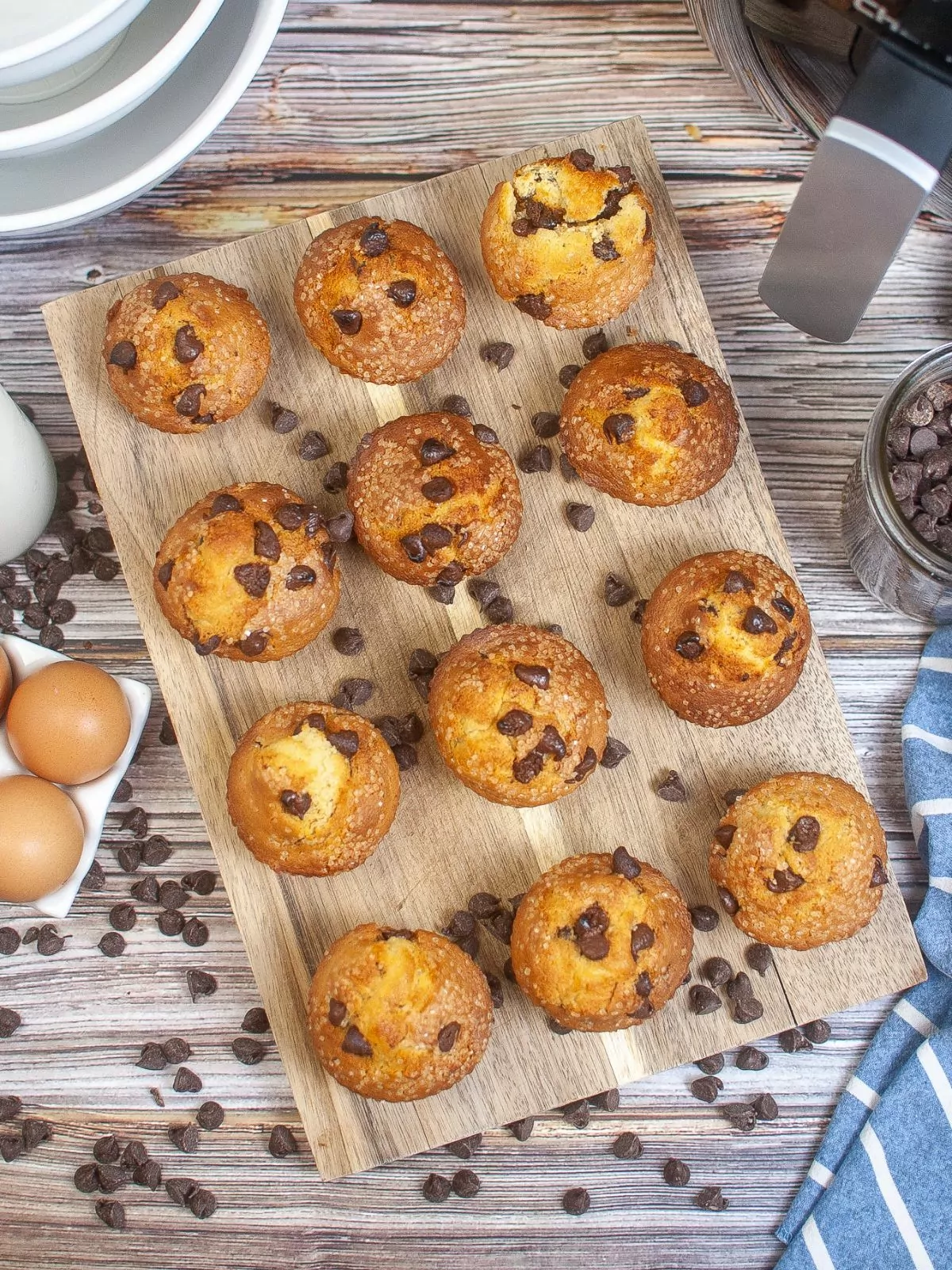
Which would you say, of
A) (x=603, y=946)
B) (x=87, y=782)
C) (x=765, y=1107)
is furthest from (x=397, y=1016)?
(x=765, y=1107)

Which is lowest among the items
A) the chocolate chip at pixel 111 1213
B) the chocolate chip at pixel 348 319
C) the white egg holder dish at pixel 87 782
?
the chocolate chip at pixel 111 1213

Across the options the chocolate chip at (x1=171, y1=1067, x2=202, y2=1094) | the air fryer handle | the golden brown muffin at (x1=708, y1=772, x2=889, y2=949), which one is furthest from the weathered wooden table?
the air fryer handle

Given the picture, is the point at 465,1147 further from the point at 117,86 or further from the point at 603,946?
the point at 117,86

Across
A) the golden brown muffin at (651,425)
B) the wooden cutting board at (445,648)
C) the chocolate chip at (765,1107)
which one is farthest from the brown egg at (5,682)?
the chocolate chip at (765,1107)

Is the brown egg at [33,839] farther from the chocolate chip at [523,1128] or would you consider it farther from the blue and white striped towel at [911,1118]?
the blue and white striped towel at [911,1118]

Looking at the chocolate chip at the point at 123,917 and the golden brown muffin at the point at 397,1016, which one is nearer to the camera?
the golden brown muffin at the point at 397,1016

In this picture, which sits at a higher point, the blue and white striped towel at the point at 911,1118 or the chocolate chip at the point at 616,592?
the chocolate chip at the point at 616,592

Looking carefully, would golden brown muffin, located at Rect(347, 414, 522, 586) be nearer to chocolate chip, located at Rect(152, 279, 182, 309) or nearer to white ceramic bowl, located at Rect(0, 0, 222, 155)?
chocolate chip, located at Rect(152, 279, 182, 309)
